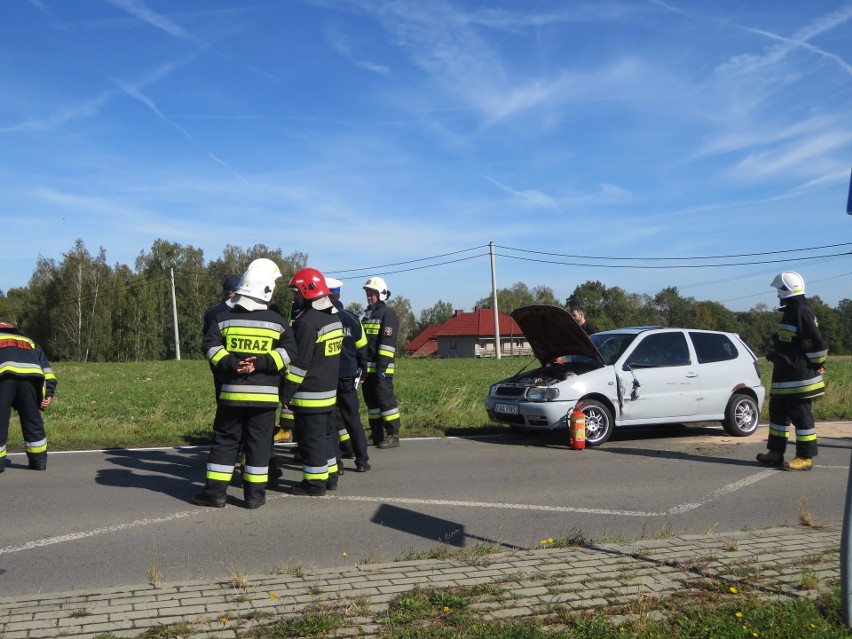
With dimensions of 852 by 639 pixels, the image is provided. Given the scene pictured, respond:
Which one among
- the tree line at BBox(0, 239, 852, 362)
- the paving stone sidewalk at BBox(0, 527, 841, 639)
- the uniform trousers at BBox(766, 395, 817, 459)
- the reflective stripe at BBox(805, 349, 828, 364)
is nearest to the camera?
the paving stone sidewalk at BBox(0, 527, 841, 639)

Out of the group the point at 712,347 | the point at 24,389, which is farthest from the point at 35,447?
the point at 712,347

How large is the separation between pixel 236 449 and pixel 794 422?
6.38m

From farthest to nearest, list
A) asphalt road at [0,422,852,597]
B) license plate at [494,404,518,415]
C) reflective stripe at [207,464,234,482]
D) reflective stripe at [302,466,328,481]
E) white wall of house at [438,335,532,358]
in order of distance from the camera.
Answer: white wall of house at [438,335,532,358], license plate at [494,404,518,415], reflective stripe at [302,466,328,481], reflective stripe at [207,464,234,482], asphalt road at [0,422,852,597]

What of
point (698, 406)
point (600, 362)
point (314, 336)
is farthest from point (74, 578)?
point (698, 406)

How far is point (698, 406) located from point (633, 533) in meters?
5.89

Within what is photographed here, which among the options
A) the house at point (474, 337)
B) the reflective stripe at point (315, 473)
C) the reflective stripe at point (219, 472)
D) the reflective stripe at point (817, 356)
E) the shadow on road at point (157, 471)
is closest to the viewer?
the reflective stripe at point (219, 472)

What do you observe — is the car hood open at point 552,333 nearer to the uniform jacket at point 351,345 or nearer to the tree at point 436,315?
the uniform jacket at point 351,345

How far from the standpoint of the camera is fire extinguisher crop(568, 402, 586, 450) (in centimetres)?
1056

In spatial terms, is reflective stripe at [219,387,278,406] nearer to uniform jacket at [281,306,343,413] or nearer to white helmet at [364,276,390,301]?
uniform jacket at [281,306,343,413]

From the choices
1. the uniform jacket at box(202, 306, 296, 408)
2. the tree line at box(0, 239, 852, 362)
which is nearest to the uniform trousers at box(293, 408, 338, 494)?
the uniform jacket at box(202, 306, 296, 408)

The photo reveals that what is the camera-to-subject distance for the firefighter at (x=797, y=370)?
9133mm

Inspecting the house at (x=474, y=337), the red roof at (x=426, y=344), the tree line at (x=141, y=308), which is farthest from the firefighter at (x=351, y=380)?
the red roof at (x=426, y=344)

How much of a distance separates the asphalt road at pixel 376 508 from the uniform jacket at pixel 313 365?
0.94 m

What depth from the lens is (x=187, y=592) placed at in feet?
14.9
